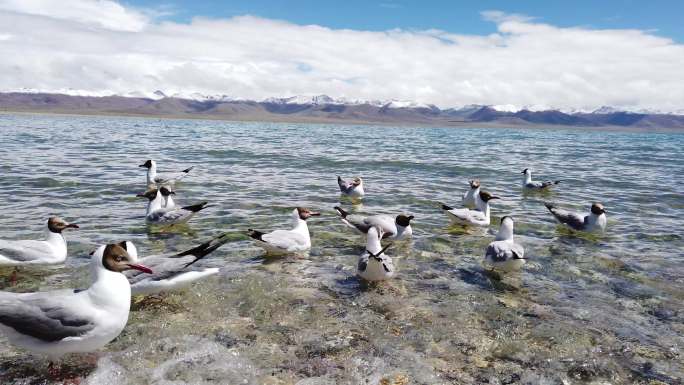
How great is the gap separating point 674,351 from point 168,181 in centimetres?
1811

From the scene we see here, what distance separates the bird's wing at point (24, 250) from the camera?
27.7 ft

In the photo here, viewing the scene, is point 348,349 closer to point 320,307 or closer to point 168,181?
point 320,307

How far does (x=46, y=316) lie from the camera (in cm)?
520

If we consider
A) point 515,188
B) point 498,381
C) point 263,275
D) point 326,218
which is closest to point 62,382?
point 263,275

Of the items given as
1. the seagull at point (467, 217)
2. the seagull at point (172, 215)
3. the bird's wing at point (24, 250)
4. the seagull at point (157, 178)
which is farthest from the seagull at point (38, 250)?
the seagull at point (157, 178)

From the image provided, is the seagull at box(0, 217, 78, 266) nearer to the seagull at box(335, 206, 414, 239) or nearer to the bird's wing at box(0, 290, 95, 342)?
the bird's wing at box(0, 290, 95, 342)

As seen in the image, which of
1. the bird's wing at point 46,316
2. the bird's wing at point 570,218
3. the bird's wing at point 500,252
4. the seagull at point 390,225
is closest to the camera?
the bird's wing at point 46,316

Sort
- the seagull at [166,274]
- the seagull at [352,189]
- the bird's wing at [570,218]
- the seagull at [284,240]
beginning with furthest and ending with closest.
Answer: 1. the seagull at [352,189]
2. the bird's wing at [570,218]
3. the seagull at [284,240]
4. the seagull at [166,274]

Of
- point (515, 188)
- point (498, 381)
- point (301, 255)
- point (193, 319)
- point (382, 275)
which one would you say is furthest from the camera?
point (515, 188)

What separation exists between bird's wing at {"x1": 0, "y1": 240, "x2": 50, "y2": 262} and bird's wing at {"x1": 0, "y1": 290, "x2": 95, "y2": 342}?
11.9 ft

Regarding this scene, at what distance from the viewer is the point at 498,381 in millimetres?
5629

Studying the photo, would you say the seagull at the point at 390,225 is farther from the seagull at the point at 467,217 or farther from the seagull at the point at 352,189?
the seagull at the point at 352,189

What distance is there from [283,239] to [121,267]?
4.83m

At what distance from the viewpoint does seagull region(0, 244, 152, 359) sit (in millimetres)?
5152
